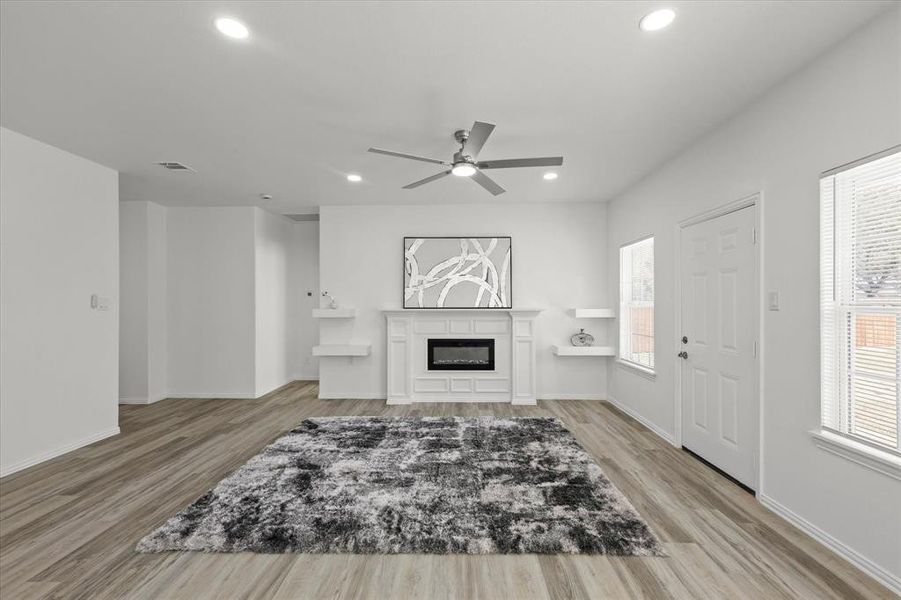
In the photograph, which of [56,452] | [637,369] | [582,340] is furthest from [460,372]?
[56,452]

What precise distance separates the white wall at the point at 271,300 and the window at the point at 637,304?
506 cm

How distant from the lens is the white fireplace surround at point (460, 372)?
17.8ft

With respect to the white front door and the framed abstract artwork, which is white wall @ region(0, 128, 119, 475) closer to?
Result: the framed abstract artwork

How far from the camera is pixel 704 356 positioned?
3371 millimetres

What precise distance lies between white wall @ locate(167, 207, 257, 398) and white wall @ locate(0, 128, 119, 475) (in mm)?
1563

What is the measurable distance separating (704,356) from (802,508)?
1.28m

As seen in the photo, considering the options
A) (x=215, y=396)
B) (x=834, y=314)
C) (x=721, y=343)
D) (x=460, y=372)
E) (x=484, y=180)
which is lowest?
(x=215, y=396)

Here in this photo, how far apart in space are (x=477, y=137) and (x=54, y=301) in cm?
398

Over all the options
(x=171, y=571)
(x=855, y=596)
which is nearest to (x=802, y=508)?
(x=855, y=596)

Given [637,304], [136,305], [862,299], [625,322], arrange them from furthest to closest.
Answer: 1. [136,305]
2. [625,322]
3. [637,304]
4. [862,299]

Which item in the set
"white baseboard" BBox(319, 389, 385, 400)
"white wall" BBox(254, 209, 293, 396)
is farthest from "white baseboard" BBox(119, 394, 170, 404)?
"white baseboard" BBox(319, 389, 385, 400)

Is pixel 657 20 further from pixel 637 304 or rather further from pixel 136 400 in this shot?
pixel 136 400

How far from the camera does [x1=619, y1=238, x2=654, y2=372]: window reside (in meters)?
4.53

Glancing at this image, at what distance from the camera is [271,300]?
620cm
